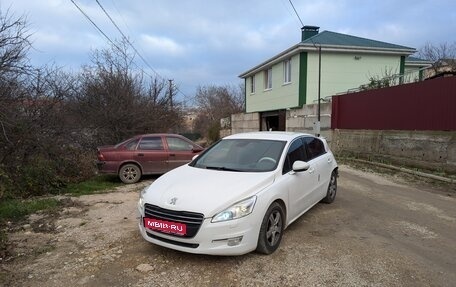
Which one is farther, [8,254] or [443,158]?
[443,158]

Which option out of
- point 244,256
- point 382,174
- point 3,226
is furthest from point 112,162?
point 382,174

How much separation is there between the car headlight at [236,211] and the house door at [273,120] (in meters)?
19.1

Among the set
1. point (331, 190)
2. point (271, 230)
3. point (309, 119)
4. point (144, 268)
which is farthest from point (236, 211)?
point (309, 119)

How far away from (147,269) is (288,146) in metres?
2.67

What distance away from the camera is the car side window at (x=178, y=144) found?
1110 centimetres

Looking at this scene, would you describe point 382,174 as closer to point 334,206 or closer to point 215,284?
point 334,206

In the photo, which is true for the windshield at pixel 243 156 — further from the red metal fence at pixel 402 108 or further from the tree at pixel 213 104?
the tree at pixel 213 104

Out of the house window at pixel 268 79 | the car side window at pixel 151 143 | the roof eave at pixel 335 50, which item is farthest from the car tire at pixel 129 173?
the house window at pixel 268 79

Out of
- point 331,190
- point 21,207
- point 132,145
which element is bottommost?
point 21,207

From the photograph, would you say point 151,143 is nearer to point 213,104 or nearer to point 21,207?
point 21,207

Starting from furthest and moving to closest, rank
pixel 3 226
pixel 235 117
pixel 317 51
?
1. pixel 235 117
2. pixel 317 51
3. pixel 3 226

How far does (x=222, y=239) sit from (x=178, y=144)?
23.7 feet

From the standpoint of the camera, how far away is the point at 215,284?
12.9 feet

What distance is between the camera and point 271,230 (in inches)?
186
